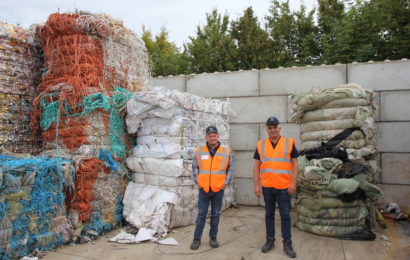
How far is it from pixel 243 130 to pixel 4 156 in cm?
416

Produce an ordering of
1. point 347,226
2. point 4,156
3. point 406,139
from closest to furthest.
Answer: point 4,156
point 347,226
point 406,139

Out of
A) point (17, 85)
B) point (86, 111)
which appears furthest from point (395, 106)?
point (17, 85)

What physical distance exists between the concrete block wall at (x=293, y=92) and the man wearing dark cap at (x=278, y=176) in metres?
2.31

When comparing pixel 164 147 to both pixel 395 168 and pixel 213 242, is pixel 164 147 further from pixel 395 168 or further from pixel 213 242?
pixel 395 168

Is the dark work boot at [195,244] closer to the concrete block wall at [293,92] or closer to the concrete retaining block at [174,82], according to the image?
the concrete block wall at [293,92]

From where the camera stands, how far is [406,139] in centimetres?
588

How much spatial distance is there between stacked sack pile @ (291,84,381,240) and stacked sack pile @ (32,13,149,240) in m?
2.82

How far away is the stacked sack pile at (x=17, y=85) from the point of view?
5027 millimetres

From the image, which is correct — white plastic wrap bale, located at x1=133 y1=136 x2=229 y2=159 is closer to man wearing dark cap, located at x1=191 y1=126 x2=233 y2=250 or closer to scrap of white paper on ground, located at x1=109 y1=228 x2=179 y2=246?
man wearing dark cap, located at x1=191 y1=126 x2=233 y2=250

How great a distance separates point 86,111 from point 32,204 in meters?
1.45

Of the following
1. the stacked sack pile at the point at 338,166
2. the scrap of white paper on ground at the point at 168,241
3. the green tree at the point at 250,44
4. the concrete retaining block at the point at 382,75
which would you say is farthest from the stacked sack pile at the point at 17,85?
the green tree at the point at 250,44

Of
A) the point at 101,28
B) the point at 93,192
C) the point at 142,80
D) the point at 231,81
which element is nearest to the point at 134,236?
the point at 93,192

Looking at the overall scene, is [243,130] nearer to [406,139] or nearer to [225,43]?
[406,139]

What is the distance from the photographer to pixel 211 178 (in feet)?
14.4
